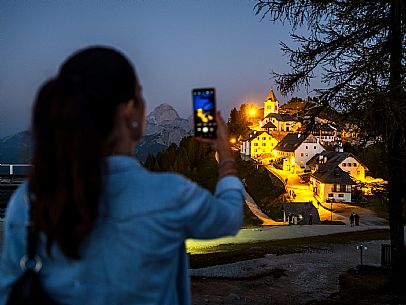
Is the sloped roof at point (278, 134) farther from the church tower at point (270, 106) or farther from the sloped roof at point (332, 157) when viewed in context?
the sloped roof at point (332, 157)

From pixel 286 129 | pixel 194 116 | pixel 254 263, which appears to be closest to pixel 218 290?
pixel 254 263

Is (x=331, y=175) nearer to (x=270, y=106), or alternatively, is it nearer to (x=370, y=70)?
(x=370, y=70)

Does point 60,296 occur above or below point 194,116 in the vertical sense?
below

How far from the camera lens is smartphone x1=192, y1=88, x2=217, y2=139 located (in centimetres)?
195

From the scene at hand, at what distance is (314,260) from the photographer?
15953 millimetres

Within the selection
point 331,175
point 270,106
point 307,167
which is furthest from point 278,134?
→ point 331,175

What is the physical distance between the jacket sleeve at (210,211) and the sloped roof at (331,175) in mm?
45336

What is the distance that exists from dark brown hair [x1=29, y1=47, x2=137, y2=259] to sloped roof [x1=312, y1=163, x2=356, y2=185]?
45.7m

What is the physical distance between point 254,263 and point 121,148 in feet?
47.1

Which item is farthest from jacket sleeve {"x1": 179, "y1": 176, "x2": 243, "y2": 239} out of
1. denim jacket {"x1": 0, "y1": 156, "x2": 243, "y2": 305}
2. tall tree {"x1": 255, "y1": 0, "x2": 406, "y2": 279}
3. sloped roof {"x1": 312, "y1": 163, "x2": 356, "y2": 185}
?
sloped roof {"x1": 312, "y1": 163, "x2": 356, "y2": 185}

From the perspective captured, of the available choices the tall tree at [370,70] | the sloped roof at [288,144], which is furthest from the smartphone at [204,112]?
the sloped roof at [288,144]

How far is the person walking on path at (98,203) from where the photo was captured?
1.35 meters

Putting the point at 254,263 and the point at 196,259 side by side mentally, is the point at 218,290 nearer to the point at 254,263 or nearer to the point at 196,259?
the point at 254,263

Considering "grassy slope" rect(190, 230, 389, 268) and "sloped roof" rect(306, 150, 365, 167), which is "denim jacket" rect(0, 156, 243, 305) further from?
"sloped roof" rect(306, 150, 365, 167)
